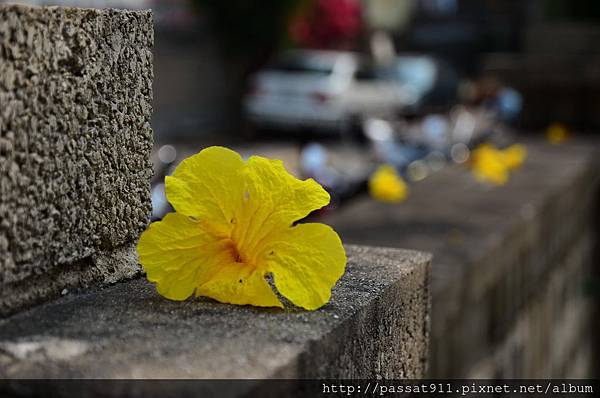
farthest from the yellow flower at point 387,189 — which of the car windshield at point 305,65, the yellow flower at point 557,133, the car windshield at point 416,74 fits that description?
the car windshield at point 416,74

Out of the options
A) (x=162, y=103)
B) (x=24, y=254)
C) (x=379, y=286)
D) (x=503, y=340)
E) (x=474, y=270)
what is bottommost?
(x=162, y=103)

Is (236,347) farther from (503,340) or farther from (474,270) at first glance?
(503,340)

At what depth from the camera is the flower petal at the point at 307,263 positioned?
136 cm

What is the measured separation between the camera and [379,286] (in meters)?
1.53

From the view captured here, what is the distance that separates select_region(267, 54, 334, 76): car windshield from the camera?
62.1 ft

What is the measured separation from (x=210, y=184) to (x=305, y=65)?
1787 centimetres

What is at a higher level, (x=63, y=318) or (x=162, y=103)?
(x=63, y=318)

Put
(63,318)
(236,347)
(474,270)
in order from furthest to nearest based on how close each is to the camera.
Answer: (474,270) → (63,318) → (236,347)

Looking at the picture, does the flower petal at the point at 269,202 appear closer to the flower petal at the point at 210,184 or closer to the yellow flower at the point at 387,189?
the flower petal at the point at 210,184

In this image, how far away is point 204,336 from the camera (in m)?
1.23

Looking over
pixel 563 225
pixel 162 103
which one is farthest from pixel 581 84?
pixel 162 103

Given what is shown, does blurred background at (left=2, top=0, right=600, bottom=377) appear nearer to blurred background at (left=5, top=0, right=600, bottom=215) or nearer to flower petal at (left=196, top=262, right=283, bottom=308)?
blurred background at (left=5, top=0, right=600, bottom=215)

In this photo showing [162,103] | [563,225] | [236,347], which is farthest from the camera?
[162,103]

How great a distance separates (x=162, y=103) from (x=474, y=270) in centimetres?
1739
